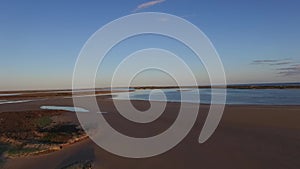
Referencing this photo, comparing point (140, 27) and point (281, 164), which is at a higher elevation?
point (140, 27)

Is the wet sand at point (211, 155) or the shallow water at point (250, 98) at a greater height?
the shallow water at point (250, 98)

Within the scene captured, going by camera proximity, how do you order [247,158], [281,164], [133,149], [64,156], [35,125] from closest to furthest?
[281,164]
[247,158]
[64,156]
[133,149]
[35,125]

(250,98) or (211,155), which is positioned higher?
(250,98)


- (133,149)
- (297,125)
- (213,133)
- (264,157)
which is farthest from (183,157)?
(297,125)

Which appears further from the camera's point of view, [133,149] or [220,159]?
[133,149]

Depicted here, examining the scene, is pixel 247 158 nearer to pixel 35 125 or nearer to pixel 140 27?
pixel 140 27

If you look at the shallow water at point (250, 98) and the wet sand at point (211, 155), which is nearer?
the wet sand at point (211, 155)

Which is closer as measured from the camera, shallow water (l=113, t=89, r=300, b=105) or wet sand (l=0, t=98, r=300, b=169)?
wet sand (l=0, t=98, r=300, b=169)

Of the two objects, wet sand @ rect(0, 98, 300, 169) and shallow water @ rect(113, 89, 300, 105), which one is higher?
shallow water @ rect(113, 89, 300, 105)

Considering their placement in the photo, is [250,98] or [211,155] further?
[250,98]

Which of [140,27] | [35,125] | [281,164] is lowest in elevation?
[281,164]

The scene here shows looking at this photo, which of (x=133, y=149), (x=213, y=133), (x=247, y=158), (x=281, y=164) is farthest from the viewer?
(x=213, y=133)
